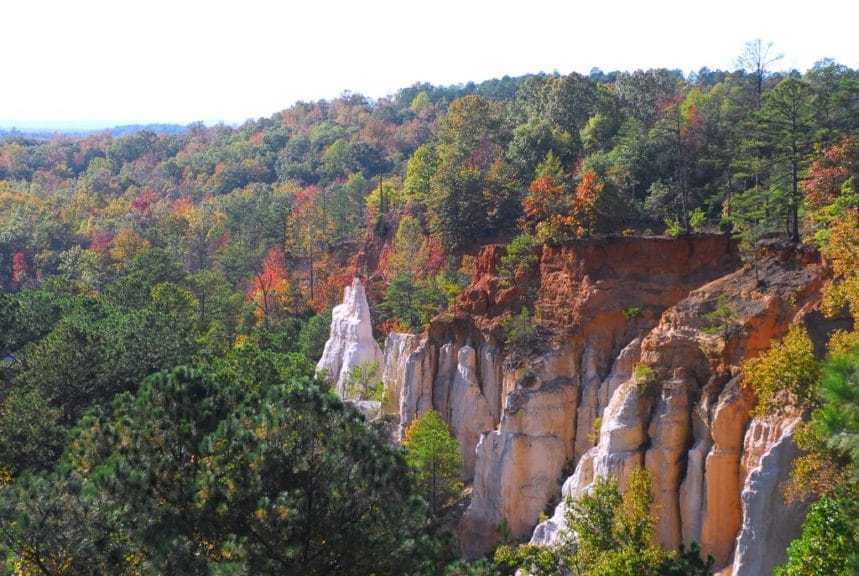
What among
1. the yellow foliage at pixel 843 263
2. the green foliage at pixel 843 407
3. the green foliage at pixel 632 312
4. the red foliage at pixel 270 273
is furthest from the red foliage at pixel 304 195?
the green foliage at pixel 843 407

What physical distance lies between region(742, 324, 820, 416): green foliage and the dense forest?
1.67 m

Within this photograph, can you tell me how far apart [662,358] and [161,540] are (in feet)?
45.2

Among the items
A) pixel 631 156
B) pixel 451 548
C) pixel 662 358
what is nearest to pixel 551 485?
pixel 662 358

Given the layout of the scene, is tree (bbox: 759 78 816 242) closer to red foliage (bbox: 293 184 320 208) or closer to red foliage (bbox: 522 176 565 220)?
red foliage (bbox: 522 176 565 220)

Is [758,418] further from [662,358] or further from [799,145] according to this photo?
[799,145]

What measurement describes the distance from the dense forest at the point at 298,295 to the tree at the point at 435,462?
624 millimetres

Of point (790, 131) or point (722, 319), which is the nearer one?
point (722, 319)

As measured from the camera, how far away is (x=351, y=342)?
39750mm

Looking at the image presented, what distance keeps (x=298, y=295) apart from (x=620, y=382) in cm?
3351

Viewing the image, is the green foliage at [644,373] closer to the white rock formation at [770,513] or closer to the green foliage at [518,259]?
the white rock formation at [770,513]

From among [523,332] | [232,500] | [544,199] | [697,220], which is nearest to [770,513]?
[232,500]

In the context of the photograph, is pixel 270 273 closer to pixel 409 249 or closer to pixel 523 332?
pixel 409 249

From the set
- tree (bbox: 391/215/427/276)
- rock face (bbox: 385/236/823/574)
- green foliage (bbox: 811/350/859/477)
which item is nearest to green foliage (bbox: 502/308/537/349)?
rock face (bbox: 385/236/823/574)

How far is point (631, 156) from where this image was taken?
140 feet
